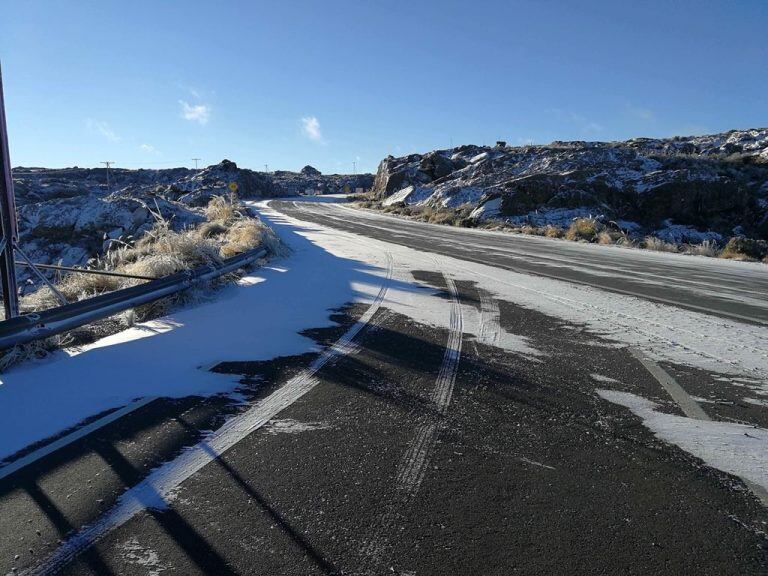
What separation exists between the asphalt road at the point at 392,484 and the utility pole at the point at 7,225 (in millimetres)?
2540

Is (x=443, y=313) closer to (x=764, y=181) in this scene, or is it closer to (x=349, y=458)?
(x=349, y=458)

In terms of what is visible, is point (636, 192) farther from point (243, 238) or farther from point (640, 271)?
point (243, 238)

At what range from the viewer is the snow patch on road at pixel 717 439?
3314mm

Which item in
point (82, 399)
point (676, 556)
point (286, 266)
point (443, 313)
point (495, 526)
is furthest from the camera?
point (286, 266)

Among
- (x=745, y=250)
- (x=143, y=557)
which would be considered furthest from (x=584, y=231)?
(x=143, y=557)

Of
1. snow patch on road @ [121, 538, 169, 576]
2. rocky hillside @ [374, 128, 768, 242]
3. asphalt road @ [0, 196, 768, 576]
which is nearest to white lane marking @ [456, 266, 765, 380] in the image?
asphalt road @ [0, 196, 768, 576]

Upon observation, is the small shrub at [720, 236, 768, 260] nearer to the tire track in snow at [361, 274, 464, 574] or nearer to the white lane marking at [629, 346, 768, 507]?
the white lane marking at [629, 346, 768, 507]

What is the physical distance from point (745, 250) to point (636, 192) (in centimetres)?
1342

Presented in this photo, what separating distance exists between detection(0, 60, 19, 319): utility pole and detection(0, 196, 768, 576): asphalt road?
2.54 m

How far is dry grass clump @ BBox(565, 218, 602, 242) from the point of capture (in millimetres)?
22800

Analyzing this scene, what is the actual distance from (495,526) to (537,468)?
703mm

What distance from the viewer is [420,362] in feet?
17.2

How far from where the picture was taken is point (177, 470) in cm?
313

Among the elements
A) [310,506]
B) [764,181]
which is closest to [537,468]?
[310,506]
